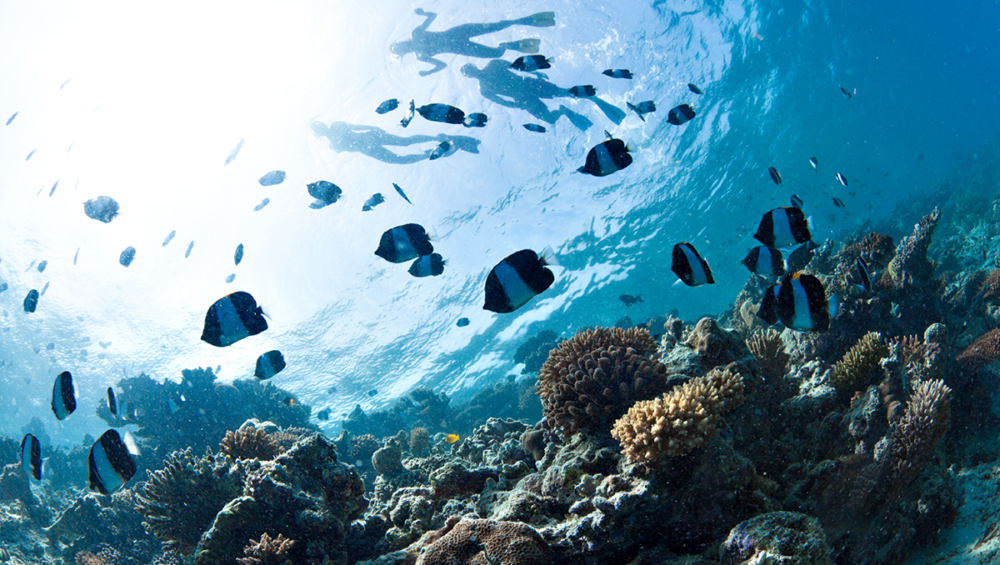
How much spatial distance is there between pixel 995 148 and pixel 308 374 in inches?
2359

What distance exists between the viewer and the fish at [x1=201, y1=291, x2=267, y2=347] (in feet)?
10.3

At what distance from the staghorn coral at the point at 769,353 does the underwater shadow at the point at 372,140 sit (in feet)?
42.2

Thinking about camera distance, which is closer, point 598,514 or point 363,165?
point 598,514

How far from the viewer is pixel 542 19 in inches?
539

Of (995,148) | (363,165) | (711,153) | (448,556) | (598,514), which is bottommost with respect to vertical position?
(995,148)

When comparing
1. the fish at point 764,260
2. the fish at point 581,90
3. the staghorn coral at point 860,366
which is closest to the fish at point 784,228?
the fish at point 764,260

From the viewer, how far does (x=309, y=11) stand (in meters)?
13.6

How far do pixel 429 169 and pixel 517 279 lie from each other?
53.7 ft

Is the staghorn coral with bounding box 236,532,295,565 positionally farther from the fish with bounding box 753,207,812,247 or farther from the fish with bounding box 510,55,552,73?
the fish with bounding box 510,55,552,73

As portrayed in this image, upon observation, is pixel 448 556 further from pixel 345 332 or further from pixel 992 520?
pixel 345 332

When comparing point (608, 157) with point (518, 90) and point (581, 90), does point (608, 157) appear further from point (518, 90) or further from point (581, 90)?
point (518, 90)

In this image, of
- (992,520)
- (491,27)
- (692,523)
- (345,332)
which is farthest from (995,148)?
(345,332)

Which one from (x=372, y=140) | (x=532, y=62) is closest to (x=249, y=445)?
(x=532, y=62)

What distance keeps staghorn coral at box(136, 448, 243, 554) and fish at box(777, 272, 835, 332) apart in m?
6.04
